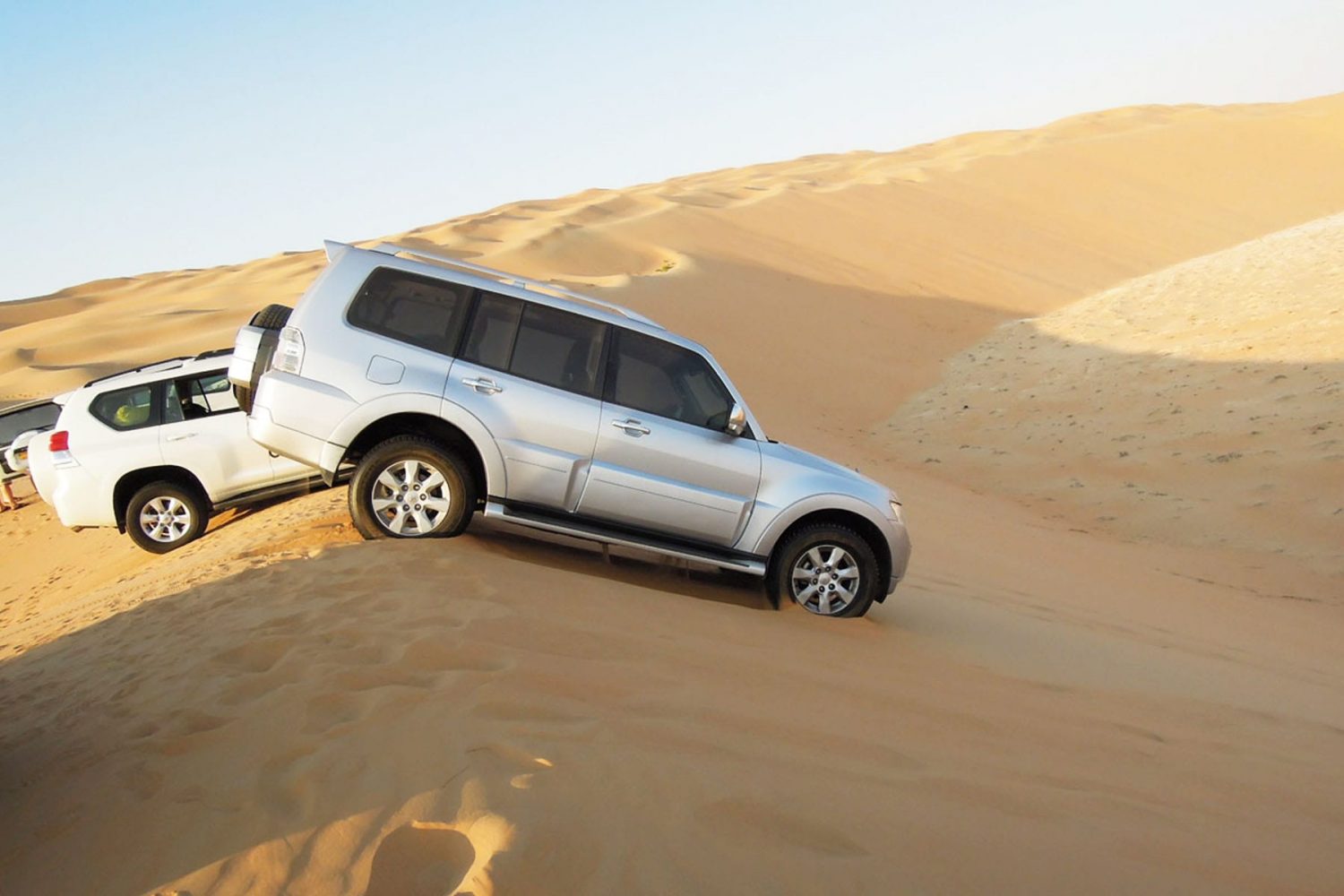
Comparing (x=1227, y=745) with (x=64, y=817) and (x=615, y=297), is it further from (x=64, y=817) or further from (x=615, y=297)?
(x=615, y=297)

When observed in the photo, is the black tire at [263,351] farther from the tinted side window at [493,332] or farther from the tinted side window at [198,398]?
the tinted side window at [198,398]

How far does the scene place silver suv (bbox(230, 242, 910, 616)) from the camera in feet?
21.4

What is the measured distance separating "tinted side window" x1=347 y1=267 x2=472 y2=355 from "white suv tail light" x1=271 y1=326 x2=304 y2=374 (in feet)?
1.12

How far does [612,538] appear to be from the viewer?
6.68m

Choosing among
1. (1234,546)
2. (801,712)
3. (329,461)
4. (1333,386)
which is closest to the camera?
(801,712)

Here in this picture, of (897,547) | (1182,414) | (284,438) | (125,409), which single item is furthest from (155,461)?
(1182,414)

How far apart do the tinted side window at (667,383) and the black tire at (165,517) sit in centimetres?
507

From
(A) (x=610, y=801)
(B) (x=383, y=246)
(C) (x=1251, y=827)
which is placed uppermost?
(B) (x=383, y=246)

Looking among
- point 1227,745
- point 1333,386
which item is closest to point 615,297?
point 1333,386

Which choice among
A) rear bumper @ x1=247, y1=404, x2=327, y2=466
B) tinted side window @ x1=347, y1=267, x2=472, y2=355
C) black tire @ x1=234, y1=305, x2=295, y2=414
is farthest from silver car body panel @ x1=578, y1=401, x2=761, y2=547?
black tire @ x1=234, y1=305, x2=295, y2=414

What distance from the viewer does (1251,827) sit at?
4.05 metres

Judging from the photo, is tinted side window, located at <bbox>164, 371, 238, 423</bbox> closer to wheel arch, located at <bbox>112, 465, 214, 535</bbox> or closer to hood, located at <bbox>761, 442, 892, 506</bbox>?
wheel arch, located at <bbox>112, 465, 214, 535</bbox>

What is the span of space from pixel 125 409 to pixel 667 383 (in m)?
5.69

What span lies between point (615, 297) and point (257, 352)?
53.1ft
